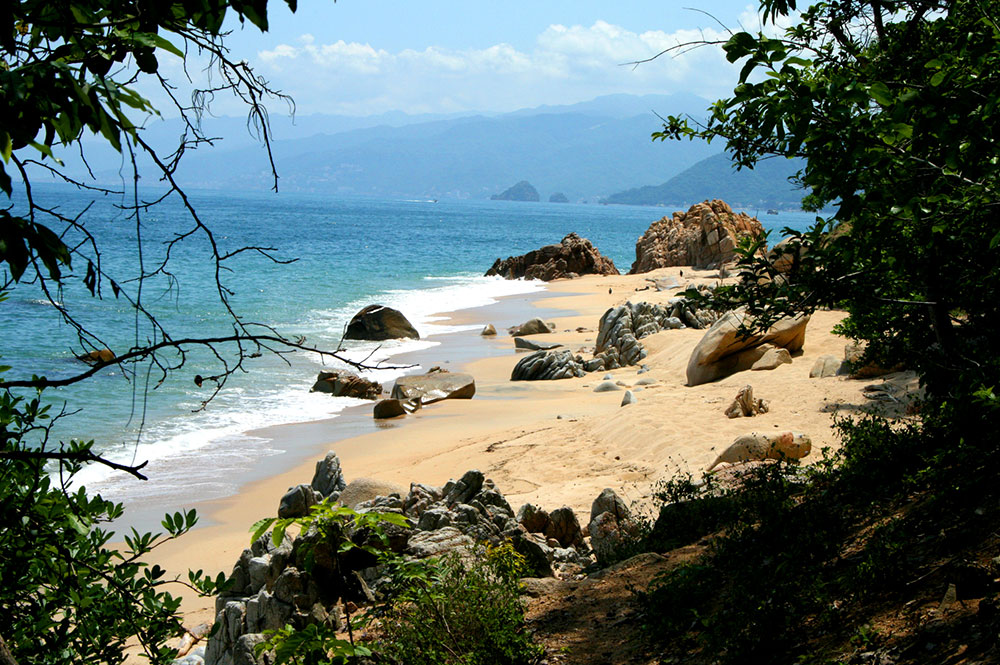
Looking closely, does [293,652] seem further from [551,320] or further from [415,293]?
[415,293]

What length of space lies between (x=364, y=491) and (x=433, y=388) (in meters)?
8.05

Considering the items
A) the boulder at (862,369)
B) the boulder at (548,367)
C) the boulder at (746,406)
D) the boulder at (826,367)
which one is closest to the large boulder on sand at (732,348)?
the boulder at (826,367)

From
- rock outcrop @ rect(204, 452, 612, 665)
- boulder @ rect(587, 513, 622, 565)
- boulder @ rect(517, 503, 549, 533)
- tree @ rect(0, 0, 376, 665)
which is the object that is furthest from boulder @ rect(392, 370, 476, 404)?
tree @ rect(0, 0, 376, 665)

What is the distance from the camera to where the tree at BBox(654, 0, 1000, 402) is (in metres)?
3.00

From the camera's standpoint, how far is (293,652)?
2.61 m

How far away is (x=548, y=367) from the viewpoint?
1866cm

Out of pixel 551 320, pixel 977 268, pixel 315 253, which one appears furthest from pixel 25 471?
pixel 315 253

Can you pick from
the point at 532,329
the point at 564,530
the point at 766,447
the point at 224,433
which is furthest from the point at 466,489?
the point at 532,329

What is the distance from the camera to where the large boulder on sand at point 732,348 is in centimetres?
1442

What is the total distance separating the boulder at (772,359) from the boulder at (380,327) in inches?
525

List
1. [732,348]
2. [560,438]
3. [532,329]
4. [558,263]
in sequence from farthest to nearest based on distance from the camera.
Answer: [558,263], [532,329], [732,348], [560,438]

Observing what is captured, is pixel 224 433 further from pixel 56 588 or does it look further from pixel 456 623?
pixel 56 588

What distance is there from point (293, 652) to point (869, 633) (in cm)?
278

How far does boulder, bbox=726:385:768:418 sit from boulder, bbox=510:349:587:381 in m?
6.99
